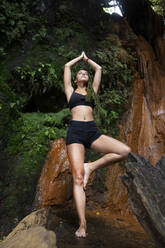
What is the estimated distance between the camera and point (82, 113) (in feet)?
13.1

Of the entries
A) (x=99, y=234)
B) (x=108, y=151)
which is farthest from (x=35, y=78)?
(x=99, y=234)

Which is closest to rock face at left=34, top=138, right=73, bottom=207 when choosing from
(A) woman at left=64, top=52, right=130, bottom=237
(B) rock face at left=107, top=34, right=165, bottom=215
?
(A) woman at left=64, top=52, right=130, bottom=237

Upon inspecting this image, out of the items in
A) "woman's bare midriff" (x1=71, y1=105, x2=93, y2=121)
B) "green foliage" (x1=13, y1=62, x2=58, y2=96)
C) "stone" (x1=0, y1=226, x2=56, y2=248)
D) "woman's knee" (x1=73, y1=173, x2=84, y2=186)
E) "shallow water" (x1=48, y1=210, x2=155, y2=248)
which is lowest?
"shallow water" (x1=48, y1=210, x2=155, y2=248)

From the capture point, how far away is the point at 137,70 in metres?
8.11

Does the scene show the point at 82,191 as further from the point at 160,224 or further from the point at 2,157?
the point at 2,157

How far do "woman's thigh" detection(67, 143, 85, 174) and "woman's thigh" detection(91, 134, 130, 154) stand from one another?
0.29 metres

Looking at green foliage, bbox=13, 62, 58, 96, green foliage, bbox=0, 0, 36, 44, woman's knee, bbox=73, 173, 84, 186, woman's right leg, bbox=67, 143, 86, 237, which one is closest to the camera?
woman's right leg, bbox=67, 143, 86, 237

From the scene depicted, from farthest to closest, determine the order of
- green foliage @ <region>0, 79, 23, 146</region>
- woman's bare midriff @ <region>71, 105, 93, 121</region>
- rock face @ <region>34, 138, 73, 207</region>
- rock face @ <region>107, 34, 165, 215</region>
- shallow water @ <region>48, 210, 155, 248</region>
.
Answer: rock face @ <region>107, 34, 165, 215</region> < green foliage @ <region>0, 79, 23, 146</region> < rock face @ <region>34, 138, 73, 207</region> < woman's bare midriff @ <region>71, 105, 93, 121</region> < shallow water @ <region>48, 210, 155, 248</region>

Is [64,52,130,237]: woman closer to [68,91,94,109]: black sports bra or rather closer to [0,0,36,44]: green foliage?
[68,91,94,109]: black sports bra

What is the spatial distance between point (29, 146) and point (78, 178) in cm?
220

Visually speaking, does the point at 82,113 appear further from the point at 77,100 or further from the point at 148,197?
the point at 148,197

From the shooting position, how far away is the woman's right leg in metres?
3.28

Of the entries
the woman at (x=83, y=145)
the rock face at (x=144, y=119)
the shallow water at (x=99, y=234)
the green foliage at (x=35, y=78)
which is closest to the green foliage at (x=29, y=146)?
the green foliage at (x=35, y=78)

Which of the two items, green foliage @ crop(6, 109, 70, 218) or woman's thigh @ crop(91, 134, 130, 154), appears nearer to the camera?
woman's thigh @ crop(91, 134, 130, 154)
